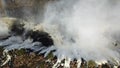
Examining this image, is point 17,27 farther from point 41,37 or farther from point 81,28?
point 81,28

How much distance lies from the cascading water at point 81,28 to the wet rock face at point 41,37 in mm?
312

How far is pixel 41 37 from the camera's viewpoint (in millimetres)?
38344

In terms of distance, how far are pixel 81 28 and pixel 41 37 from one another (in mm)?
3492

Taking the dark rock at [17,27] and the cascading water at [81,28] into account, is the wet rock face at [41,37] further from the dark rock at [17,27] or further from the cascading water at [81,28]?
the dark rock at [17,27]

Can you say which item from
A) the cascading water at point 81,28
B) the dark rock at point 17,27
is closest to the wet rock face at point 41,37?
the cascading water at point 81,28

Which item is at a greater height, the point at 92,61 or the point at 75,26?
the point at 75,26

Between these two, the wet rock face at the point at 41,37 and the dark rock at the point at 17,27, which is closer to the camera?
the wet rock face at the point at 41,37

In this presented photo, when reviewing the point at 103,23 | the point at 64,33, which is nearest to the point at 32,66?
the point at 64,33

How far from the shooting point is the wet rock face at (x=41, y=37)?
38156 mm

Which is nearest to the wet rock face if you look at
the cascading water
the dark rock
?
the cascading water

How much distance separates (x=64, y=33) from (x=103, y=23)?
10.9ft

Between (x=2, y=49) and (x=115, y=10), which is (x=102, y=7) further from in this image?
(x=2, y=49)

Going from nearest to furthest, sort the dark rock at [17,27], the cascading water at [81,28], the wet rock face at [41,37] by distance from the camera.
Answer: the cascading water at [81,28]
the wet rock face at [41,37]
the dark rock at [17,27]

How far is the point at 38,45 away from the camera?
37.9 meters
